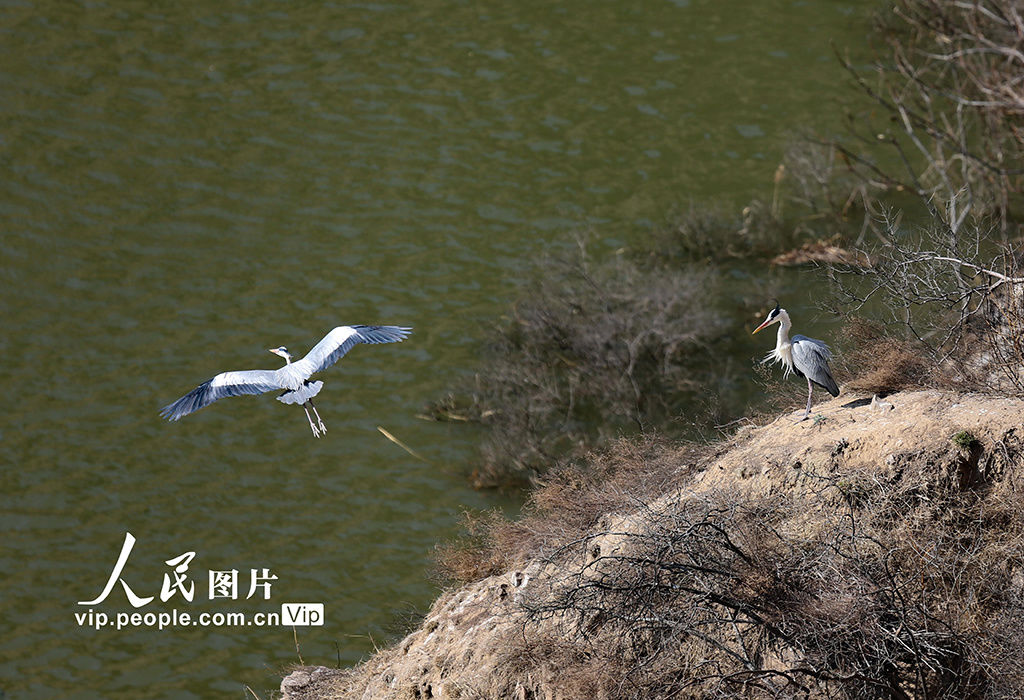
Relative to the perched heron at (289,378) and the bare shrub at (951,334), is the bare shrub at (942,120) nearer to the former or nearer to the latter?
the bare shrub at (951,334)

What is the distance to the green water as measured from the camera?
→ 1466 centimetres

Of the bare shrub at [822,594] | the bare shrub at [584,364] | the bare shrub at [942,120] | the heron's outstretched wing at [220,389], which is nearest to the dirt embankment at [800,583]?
the bare shrub at [822,594]

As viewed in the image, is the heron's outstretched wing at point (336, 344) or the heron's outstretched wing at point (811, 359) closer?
the heron's outstretched wing at point (336, 344)

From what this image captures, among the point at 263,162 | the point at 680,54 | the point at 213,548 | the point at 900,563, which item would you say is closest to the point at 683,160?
the point at 680,54

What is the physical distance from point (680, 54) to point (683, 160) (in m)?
3.46

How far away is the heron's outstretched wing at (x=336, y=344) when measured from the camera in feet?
32.2

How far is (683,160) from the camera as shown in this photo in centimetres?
2236

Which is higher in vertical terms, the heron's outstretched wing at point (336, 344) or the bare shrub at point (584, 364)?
the heron's outstretched wing at point (336, 344)

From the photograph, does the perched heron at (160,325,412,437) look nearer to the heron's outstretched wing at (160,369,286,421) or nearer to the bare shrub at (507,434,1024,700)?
the heron's outstretched wing at (160,369,286,421)

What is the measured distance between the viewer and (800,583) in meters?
8.79

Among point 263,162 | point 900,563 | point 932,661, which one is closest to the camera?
point 932,661

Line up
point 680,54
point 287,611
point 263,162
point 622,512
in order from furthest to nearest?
point 680,54 → point 263,162 → point 287,611 → point 622,512

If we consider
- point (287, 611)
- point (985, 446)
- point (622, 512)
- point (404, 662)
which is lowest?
point (287, 611)

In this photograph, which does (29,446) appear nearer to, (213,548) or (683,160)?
(213,548)
